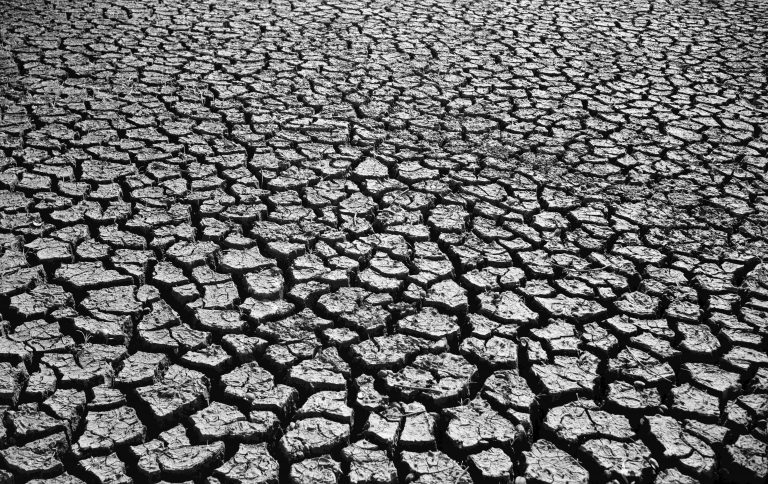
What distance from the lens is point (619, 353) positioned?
2455 mm

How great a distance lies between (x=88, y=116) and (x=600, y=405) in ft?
10.4

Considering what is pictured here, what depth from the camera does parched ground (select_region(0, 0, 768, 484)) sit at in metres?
2.08

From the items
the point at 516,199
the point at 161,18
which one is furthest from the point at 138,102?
the point at 516,199

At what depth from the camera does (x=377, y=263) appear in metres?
2.88

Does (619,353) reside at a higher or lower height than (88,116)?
A: higher

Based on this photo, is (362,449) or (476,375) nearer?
(362,449)

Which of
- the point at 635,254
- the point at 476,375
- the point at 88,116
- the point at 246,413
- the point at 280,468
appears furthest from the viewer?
the point at 88,116

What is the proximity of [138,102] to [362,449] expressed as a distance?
9.56 feet

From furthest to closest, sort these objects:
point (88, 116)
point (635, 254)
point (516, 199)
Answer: point (88, 116) < point (516, 199) < point (635, 254)

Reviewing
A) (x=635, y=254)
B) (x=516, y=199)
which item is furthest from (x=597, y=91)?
(x=635, y=254)

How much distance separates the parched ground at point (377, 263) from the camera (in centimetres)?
208

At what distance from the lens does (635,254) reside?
301cm

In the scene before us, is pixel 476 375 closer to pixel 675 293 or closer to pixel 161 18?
pixel 675 293

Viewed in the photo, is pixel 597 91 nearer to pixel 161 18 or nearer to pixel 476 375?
pixel 476 375
